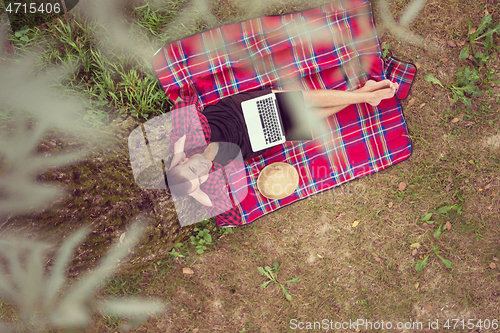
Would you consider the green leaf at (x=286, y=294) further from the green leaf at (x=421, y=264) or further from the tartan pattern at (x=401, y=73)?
the tartan pattern at (x=401, y=73)

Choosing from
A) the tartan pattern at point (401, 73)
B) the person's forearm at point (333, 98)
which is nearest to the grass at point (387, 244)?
the tartan pattern at point (401, 73)

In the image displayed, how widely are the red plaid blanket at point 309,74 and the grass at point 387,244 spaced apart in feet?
0.74

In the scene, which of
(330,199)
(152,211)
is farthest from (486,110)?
(152,211)

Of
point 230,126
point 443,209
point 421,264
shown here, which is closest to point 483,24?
point 443,209

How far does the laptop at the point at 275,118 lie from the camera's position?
→ 122 inches

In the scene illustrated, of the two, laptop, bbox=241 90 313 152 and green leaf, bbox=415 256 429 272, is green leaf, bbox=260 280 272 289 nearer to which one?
laptop, bbox=241 90 313 152

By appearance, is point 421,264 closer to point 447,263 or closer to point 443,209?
point 447,263

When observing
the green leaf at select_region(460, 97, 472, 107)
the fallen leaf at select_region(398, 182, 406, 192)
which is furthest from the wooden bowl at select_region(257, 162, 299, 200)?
the green leaf at select_region(460, 97, 472, 107)

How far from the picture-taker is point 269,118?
312cm

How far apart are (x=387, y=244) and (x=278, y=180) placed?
5.71ft

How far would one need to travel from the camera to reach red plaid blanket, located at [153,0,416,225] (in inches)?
132

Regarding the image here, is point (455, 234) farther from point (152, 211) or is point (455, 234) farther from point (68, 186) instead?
point (68, 186)

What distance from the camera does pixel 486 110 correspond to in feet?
11.7

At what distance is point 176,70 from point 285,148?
166cm
